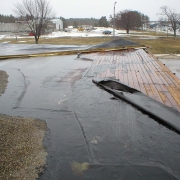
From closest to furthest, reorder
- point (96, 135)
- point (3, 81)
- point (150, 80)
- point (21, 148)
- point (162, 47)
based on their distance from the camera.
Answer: point (21, 148) → point (96, 135) → point (150, 80) → point (3, 81) → point (162, 47)

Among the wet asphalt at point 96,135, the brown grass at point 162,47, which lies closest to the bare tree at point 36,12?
A: the brown grass at point 162,47

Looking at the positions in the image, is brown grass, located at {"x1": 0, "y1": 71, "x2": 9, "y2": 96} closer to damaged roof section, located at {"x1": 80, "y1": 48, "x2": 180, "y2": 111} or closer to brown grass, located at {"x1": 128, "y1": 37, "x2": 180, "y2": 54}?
damaged roof section, located at {"x1": 80, "y1": 48, "x2": 180, "y2": 111}

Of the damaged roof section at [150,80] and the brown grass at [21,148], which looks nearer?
the brown grass at [21,148]

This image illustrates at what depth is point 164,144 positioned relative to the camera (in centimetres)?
229

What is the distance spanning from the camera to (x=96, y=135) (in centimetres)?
249

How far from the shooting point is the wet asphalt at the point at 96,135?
75.6 inches

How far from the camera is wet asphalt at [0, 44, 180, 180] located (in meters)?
1.92

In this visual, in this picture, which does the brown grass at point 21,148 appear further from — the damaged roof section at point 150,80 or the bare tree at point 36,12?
the bare tree at point 36,12

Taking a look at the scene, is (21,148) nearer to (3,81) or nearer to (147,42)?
(3,81)

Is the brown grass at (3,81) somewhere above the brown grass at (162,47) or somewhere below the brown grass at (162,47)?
below

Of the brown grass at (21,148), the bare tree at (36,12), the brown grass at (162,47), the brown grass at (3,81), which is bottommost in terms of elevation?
the brown grass at (21,148)

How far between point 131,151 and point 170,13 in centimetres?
3921

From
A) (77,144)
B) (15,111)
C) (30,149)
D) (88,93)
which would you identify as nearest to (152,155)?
(77,144)

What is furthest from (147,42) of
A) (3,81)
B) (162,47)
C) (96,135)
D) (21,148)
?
(21,148)
